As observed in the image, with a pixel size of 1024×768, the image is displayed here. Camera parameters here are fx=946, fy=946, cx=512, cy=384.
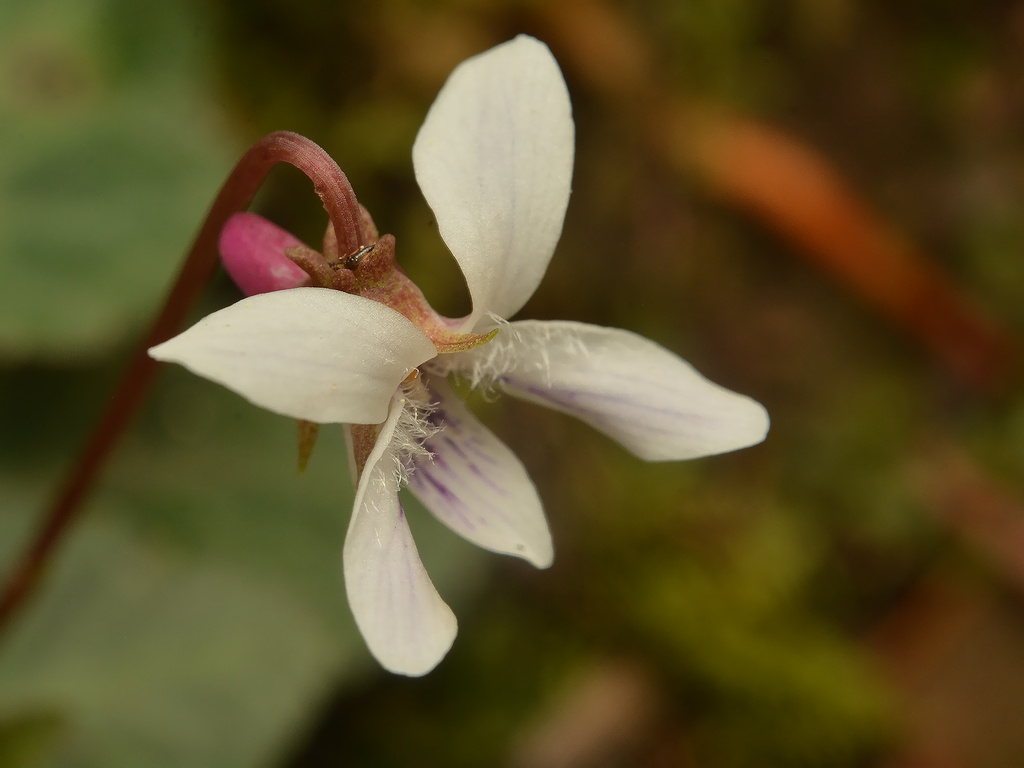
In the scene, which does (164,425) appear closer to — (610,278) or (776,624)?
(610,278)

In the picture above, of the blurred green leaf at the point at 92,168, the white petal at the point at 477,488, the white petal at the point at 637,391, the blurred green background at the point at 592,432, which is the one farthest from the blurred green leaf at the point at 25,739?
the white petal at the point at 637,391

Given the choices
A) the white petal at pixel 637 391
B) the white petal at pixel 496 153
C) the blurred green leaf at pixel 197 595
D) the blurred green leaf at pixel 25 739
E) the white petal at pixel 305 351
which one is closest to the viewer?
→ the white petal at pixel 305 351

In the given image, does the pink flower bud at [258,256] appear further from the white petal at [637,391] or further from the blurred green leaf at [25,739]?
the blurred green leaf at [25,739]

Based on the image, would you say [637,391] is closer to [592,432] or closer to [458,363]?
[458,363]

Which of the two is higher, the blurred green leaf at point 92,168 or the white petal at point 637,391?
the white petal at point 637,391

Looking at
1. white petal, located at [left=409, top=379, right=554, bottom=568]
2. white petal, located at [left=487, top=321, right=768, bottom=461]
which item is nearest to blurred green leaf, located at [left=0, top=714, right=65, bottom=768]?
white petal, located at [left=409, top=379, right=554, bottom=568]

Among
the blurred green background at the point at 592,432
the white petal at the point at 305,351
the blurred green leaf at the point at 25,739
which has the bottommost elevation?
the blurred green leaf at the point at 25,739
